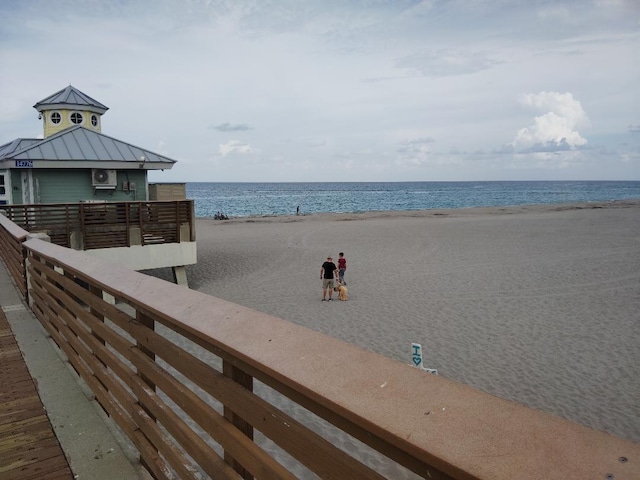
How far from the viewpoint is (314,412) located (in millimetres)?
1445

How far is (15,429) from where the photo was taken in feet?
12.1

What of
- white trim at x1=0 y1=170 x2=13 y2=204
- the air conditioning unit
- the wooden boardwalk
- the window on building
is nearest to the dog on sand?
the air conditioning unit

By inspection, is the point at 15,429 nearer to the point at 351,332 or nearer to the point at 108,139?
the point at 351,332

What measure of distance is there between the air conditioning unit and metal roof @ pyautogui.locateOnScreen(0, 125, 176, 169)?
1.60ft

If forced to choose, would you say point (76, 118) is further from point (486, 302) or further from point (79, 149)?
point (486, 302)

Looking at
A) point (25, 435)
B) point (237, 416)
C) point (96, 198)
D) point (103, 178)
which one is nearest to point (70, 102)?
point (103, 178)

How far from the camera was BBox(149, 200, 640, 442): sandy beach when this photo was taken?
10.1 metres

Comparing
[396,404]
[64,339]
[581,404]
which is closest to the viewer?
[396,404]

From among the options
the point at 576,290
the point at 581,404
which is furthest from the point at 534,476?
the point at 576,290

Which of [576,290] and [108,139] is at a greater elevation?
[108,139]

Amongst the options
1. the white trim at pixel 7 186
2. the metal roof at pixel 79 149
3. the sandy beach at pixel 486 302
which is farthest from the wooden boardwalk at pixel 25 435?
the white trim at pixel 7 186

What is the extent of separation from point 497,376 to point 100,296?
8603 mm

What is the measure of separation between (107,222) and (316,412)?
15.2 meters

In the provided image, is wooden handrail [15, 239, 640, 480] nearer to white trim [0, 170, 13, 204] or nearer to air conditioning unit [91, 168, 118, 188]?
air conditioning unit [91, 168, 118, 188]
